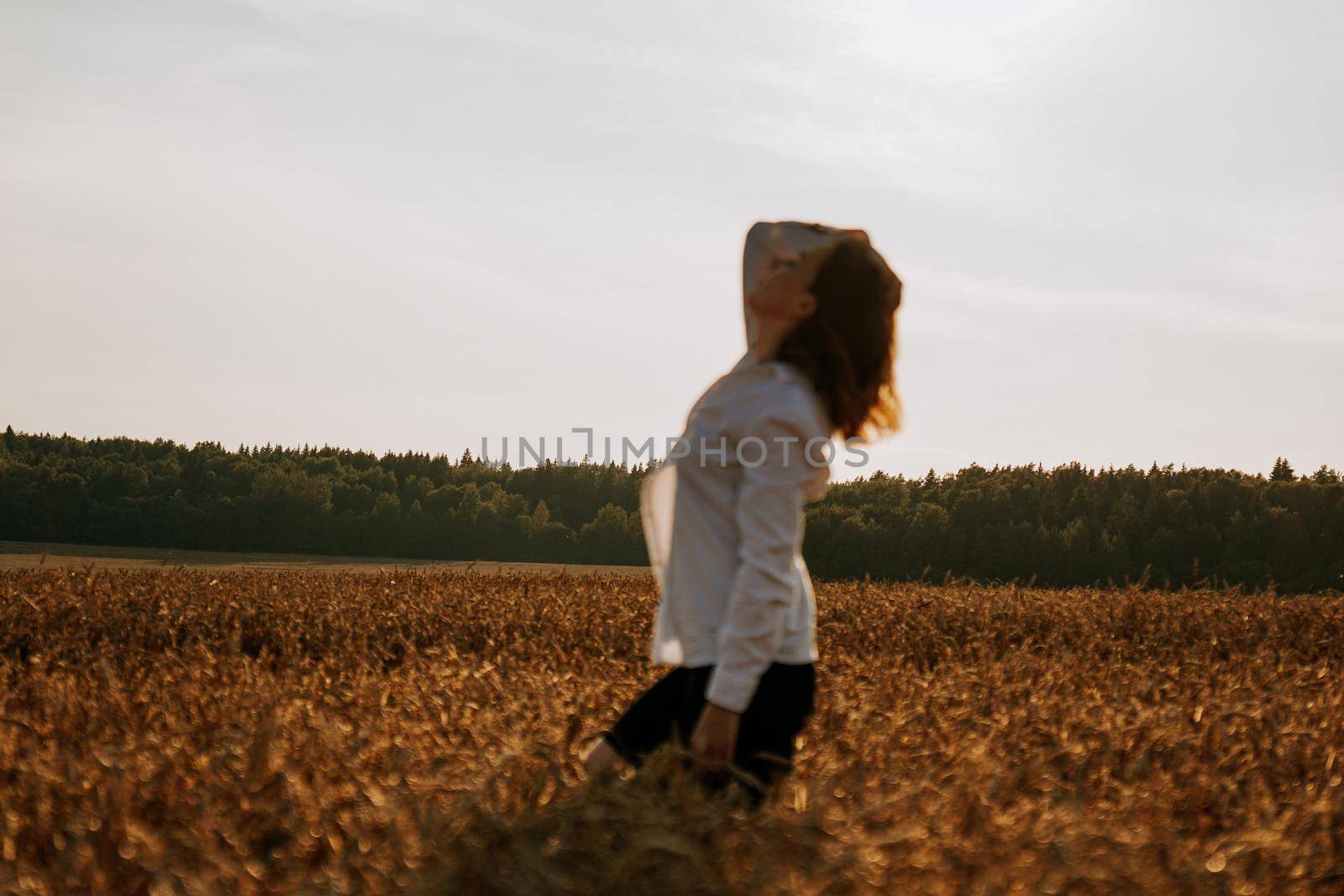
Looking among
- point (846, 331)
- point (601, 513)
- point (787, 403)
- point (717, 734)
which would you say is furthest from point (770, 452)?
point (601, 513)

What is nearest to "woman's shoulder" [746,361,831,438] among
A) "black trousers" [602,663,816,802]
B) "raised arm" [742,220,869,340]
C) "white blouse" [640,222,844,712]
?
"white blouse" [640,222,844,712]

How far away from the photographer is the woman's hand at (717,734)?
2262mm

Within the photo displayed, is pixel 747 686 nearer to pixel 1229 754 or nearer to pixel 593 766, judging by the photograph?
pixel 593 766

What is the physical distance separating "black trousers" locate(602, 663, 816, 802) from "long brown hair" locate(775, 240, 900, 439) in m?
0.55

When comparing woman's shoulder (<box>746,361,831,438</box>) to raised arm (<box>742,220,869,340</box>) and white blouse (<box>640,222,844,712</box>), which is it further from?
raised arm (<box>742,220,869,340</box>)

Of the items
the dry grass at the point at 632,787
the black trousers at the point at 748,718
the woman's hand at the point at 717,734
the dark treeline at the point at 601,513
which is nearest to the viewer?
the dry grass at the point at 632,787

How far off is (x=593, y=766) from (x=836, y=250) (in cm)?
117

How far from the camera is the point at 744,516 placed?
230cm

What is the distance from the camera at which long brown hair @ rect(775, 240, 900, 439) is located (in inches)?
96.3

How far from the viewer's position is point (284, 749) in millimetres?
2666

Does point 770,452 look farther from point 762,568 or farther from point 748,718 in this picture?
point 748,718

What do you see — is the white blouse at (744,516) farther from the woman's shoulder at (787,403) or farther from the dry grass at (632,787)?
the dry grass at (632,787)

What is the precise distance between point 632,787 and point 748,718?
389 mm

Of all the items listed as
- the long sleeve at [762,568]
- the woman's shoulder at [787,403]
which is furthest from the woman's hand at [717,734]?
the woman's shoulder at [787,403]
